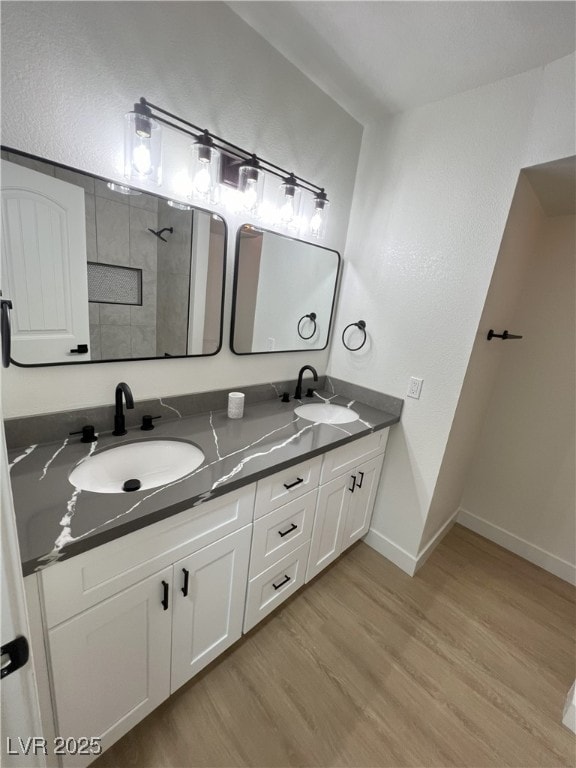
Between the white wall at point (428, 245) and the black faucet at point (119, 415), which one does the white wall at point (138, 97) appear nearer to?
the black faucet at point (119, 415)

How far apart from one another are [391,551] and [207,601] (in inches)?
49.9

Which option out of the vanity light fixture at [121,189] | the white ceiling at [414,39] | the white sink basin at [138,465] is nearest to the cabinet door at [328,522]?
the white sink basin at [138,465]

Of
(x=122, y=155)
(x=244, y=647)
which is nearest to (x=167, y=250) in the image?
(x=122, y=155)

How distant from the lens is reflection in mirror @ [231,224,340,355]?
1.54 meters

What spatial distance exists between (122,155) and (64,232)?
1.11 feet

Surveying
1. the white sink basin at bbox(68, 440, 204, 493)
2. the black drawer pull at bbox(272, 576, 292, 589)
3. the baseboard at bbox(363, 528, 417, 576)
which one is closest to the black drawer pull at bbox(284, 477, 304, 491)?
the white sink basin at bbox(68, 440, 204, 493)

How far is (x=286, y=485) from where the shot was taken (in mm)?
1266

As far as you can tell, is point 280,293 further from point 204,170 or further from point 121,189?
point 121,189

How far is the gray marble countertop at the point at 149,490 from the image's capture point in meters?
0.74

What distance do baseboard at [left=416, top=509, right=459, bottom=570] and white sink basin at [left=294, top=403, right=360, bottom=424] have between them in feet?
3.02

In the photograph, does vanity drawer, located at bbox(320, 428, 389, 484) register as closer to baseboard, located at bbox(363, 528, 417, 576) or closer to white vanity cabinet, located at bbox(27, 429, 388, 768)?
white vanity cabinet, located at bbox(27, 429, 388, 768)

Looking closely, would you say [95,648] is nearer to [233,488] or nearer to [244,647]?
[233,488]

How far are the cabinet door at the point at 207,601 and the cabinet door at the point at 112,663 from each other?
4cm

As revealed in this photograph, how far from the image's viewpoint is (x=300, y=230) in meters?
1.69
